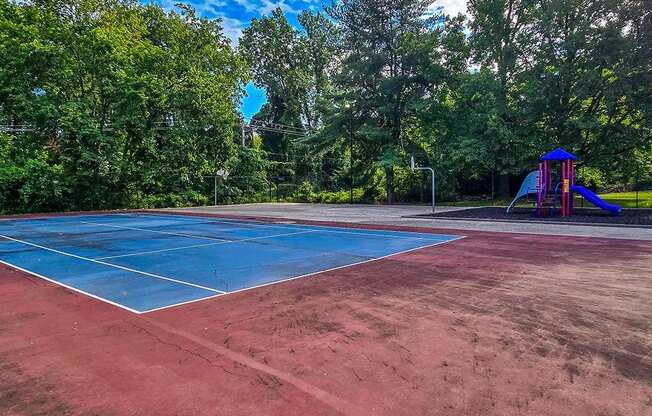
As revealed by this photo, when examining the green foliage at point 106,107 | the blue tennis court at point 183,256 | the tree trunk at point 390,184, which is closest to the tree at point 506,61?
the tree trunk at point 390,184

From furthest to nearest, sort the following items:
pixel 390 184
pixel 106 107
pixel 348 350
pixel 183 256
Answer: pixel 390 184 → pixel 106 107 → pixel 183 256 → pixel 348 350

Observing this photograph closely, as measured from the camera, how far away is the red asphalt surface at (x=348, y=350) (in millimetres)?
2771

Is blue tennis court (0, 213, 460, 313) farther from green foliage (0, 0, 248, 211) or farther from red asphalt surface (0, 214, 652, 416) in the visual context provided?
green foliage (0, 0, 248, 211)

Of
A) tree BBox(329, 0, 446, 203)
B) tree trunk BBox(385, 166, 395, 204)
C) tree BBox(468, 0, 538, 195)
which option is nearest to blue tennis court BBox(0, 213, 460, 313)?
tree BBox(468, 0, 538, 195)

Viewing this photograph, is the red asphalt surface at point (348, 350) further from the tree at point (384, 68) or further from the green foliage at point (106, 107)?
the green foliage at point (106, 107)

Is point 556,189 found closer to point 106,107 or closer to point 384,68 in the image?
point 384,68

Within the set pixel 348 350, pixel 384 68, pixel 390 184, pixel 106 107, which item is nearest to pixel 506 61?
pixel 384 68

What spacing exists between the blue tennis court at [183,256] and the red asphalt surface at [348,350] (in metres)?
0.61

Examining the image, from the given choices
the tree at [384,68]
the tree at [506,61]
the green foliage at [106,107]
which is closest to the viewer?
the tree at [506,61]

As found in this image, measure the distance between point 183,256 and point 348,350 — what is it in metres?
6.38

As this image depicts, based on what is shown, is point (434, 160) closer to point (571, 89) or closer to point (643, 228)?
point (571, 89)

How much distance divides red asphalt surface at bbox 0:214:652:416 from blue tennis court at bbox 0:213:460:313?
24.2 inches

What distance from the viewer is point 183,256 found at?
353 inches

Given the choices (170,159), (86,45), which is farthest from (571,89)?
(86,45)
